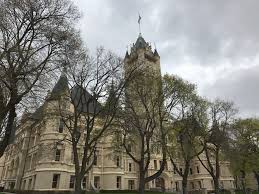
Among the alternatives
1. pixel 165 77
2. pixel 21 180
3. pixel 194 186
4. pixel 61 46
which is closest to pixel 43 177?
pixel 21 180

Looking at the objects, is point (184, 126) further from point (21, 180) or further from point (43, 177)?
point (21, 180)

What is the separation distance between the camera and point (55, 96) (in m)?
20.6

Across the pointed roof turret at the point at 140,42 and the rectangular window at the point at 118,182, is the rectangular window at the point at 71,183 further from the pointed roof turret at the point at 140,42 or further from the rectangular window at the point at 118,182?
the pointed roof turret at the point at 140,42

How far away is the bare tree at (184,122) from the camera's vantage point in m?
28.8

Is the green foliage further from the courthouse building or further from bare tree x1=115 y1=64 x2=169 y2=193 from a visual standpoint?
bare tree x1=115 y1=64 x2=169 y2=193

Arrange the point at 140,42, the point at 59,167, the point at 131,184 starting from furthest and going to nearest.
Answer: the point at 140,42 < the point at 131,184 < the point at 59,167

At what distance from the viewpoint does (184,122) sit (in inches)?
1209

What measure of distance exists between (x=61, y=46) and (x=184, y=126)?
62.7 feet

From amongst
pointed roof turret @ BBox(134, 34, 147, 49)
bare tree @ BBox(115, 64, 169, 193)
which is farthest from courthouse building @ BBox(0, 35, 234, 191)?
pointed roof turret @ BBox(134, 34, 147, 49)

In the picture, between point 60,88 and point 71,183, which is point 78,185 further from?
point 71,183

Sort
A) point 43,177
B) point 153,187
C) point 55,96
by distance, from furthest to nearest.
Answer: point 153,187 < point 43,177 < point 55,96

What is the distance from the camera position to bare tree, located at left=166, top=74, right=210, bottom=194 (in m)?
28.8

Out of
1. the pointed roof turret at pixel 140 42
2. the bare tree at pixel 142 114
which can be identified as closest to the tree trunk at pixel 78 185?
the bare tree at pixel 142 114

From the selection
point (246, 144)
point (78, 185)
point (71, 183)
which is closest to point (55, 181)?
point (71, 183)
